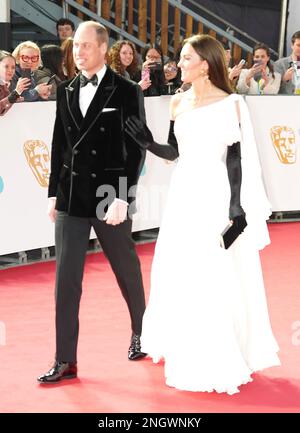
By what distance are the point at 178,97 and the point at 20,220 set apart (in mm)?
3286

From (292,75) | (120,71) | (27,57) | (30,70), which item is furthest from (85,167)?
(292,75)

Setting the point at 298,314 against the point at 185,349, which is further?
the point at 298,314

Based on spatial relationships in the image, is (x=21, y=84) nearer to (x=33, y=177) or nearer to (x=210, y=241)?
(x=33, y=177)

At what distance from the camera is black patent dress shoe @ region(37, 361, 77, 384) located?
5.45 meters

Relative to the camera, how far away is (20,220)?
28.2 feet

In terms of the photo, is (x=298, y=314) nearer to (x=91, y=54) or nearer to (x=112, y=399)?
(x=112, y=399)

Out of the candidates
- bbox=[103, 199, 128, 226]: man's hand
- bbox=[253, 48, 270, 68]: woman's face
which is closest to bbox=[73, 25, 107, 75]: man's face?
bbox=[103, 199, 128, 226]: man's hand

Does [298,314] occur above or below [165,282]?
below

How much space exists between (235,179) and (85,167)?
0.82 m

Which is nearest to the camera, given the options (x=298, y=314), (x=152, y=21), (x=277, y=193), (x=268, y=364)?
(x=268, y=364)

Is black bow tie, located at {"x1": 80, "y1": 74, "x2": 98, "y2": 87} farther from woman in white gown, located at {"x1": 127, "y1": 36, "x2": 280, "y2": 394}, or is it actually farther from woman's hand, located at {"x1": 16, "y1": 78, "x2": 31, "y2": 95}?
woman's hand, located at {"x1": 16, "y1": 78, "x2": 31, "y2": 95}

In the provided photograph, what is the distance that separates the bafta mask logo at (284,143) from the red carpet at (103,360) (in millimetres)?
2536

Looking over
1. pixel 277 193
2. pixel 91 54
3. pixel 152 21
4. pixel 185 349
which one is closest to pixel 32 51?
pixel 277 193

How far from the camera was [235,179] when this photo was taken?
5.33 meters
